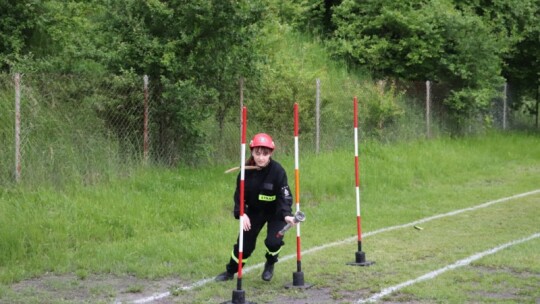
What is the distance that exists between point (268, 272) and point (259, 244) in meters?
2.10

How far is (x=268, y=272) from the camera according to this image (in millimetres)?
8867

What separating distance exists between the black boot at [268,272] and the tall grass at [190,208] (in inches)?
27.7

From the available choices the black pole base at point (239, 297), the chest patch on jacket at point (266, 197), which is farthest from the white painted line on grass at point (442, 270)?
the chest patch on jacket at point (266, 197)

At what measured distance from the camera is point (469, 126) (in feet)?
76.4

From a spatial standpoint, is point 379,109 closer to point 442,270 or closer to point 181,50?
point 181,50

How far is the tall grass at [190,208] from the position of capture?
971cm

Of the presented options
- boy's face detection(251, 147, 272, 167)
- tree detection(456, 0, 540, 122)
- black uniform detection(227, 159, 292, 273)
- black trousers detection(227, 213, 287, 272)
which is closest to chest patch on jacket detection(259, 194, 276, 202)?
black uniform detection(227, 159, 292, 273)

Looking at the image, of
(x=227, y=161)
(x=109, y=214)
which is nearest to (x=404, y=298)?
(x=109, y=214)

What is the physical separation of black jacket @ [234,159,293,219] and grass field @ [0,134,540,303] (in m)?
0.85

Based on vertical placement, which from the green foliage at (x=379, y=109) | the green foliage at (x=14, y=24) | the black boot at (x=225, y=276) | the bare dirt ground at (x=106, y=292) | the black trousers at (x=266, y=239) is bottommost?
the bare dirt ground at (x=106, y=292)

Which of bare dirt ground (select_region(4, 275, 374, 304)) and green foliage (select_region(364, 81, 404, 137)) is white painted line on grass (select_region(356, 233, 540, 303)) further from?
green foliage (select_region(364, 81, 404, 137))

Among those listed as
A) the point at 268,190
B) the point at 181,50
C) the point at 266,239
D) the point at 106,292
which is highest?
the point at 181,50

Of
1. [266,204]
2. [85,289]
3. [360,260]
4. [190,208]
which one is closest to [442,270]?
[360,260]

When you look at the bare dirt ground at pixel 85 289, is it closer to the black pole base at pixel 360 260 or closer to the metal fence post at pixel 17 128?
the black pole base at pixel 360 260
